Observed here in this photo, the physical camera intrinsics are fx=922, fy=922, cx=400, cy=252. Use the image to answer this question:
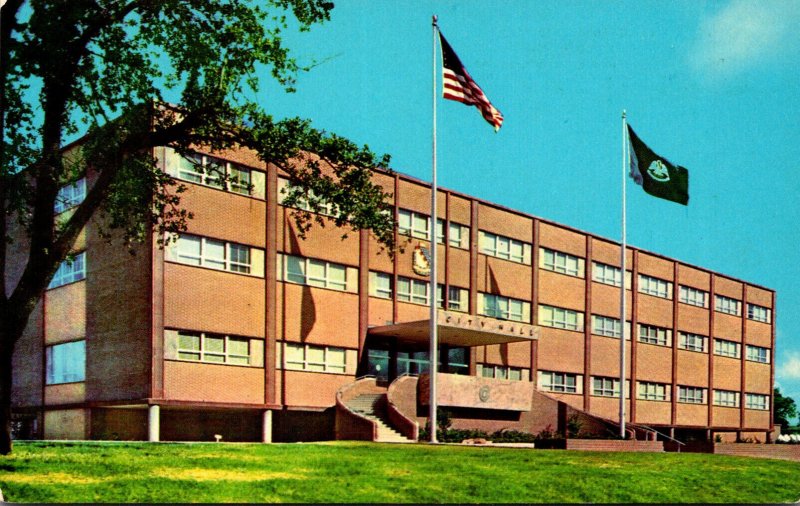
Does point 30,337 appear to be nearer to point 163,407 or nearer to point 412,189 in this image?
point 163,407

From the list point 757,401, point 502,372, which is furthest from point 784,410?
point 502,372

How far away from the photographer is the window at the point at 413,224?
38350mm

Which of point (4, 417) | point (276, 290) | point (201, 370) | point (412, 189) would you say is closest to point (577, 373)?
point (412, 189)

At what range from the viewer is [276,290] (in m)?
33.3

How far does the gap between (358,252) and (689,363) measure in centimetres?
2845

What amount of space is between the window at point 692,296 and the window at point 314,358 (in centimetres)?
2865

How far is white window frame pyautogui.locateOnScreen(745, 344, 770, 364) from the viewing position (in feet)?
206

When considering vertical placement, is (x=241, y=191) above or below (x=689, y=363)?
above

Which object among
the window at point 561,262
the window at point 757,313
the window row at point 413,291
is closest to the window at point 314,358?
the window row at point 413,291

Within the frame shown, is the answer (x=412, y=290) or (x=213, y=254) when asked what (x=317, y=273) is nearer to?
(x=213, y=254)

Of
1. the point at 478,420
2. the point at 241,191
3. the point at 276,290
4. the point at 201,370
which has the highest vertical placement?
the point at 241,191

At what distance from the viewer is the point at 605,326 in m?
50.5

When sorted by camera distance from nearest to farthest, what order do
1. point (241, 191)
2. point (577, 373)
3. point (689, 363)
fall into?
point (241, 191)
point (577, 373)
point (689, 363)

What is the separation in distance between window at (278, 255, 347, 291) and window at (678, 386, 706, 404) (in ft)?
92.3
